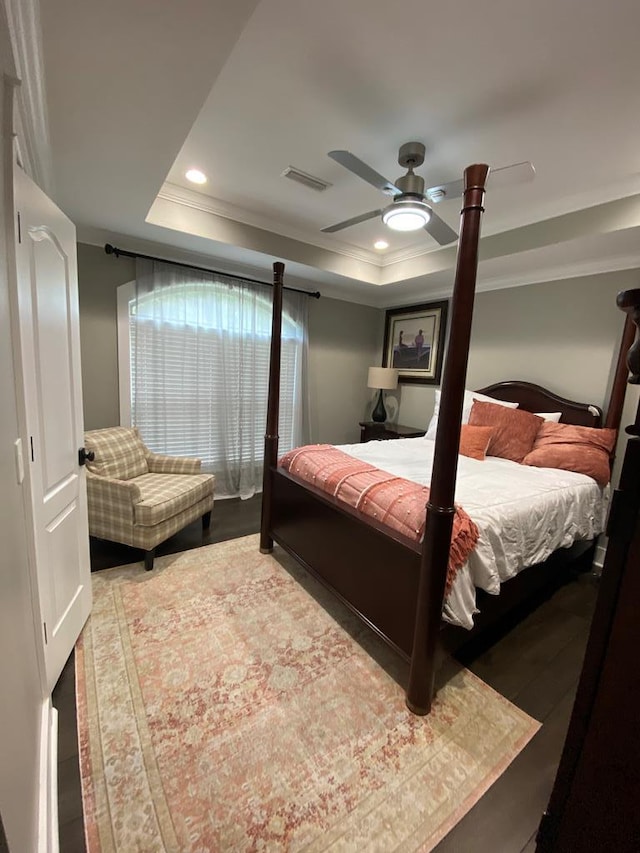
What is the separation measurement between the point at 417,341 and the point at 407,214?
2.52m

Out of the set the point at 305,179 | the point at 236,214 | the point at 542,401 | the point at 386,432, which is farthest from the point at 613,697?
the point at 386,432

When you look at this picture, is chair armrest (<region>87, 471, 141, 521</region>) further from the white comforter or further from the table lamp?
the table lamp

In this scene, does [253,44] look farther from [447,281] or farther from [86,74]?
[447,281]

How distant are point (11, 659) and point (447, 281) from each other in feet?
13.9

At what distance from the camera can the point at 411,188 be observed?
1.98 metres

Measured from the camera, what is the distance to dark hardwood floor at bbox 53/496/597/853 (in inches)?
45.2

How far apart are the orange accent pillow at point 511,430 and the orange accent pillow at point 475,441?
0.08 metres

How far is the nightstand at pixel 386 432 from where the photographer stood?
13.7ft

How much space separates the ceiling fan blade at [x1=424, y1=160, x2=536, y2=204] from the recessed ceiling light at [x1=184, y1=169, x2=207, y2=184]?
62.0 inches

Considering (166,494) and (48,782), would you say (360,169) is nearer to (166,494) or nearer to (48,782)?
(166,494)

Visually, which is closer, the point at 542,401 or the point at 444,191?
the point at 444,191

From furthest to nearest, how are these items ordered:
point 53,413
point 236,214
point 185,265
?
point 185,265 < point 236,214 < point 53,413

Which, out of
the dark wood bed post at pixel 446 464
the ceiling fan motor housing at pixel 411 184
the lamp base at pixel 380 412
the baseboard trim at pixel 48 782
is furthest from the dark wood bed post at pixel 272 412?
the lamp base at pixel 380 412

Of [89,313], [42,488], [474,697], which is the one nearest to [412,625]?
[474,697]
